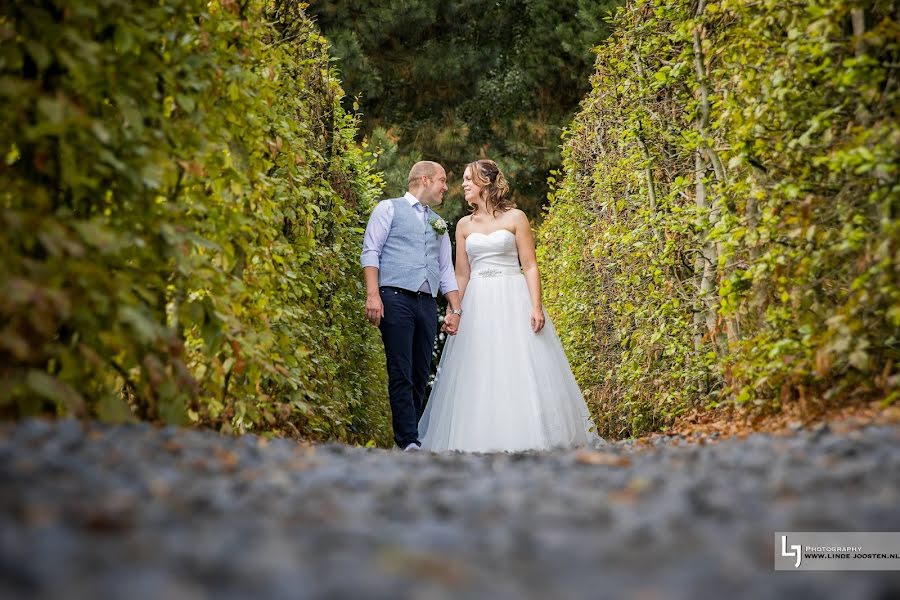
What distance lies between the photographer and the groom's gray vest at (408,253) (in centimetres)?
674

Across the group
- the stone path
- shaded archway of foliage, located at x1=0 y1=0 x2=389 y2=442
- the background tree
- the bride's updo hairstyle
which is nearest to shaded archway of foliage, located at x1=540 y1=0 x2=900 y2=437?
the bride's updo hairstyle

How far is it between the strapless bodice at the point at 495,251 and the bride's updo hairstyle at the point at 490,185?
26cm

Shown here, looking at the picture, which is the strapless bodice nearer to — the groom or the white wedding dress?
the white wedding dress

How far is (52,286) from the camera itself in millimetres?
2803

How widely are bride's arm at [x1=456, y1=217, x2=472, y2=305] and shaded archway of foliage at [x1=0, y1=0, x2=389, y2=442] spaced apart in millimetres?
1943

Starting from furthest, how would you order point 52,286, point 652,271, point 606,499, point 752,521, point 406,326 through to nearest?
point 406,326 < point 652,271 < point 52,286 < point 606,499 < point 752,521

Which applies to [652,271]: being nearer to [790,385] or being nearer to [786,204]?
[786,204]

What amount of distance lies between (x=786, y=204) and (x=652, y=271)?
1.76m

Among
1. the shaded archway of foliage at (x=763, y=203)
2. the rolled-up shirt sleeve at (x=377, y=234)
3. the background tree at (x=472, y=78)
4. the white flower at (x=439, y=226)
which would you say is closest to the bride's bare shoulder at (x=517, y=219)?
the white flower at (x=439, y=226)

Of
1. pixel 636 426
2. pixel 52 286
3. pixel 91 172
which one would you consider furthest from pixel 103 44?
pixel 636 426

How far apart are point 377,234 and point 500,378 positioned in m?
1.44

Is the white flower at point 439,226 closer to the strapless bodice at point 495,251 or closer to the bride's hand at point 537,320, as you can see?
the strapless bodice at point 495,251

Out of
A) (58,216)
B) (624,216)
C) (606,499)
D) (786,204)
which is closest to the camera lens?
(606,499)

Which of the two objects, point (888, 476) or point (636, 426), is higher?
point (888, 476)
